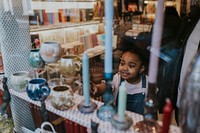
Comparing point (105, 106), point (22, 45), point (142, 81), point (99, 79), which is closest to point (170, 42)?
point (142, 81)

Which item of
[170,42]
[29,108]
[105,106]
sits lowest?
[29,108]

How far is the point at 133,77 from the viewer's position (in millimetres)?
758

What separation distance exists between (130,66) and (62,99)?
295 mm

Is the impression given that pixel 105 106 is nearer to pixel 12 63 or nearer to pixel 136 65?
pixel 136 65

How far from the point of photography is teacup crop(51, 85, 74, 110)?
0.55 metres

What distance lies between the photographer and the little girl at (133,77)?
2.39ft

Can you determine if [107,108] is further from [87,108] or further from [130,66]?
[130,66]

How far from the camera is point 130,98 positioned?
0.78m

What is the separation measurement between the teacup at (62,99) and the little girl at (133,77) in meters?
0.19

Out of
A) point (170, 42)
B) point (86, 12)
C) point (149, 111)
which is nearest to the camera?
point (149, 111)

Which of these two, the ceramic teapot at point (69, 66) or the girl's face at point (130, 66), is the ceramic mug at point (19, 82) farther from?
the girl's face at point (130, 66)

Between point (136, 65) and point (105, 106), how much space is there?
0.26 m

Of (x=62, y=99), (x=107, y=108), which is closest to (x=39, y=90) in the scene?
(x=62, y=99)

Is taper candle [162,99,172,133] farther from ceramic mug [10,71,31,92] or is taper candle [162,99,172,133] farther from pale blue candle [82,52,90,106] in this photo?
ceramic mug [10,71,31,92]
